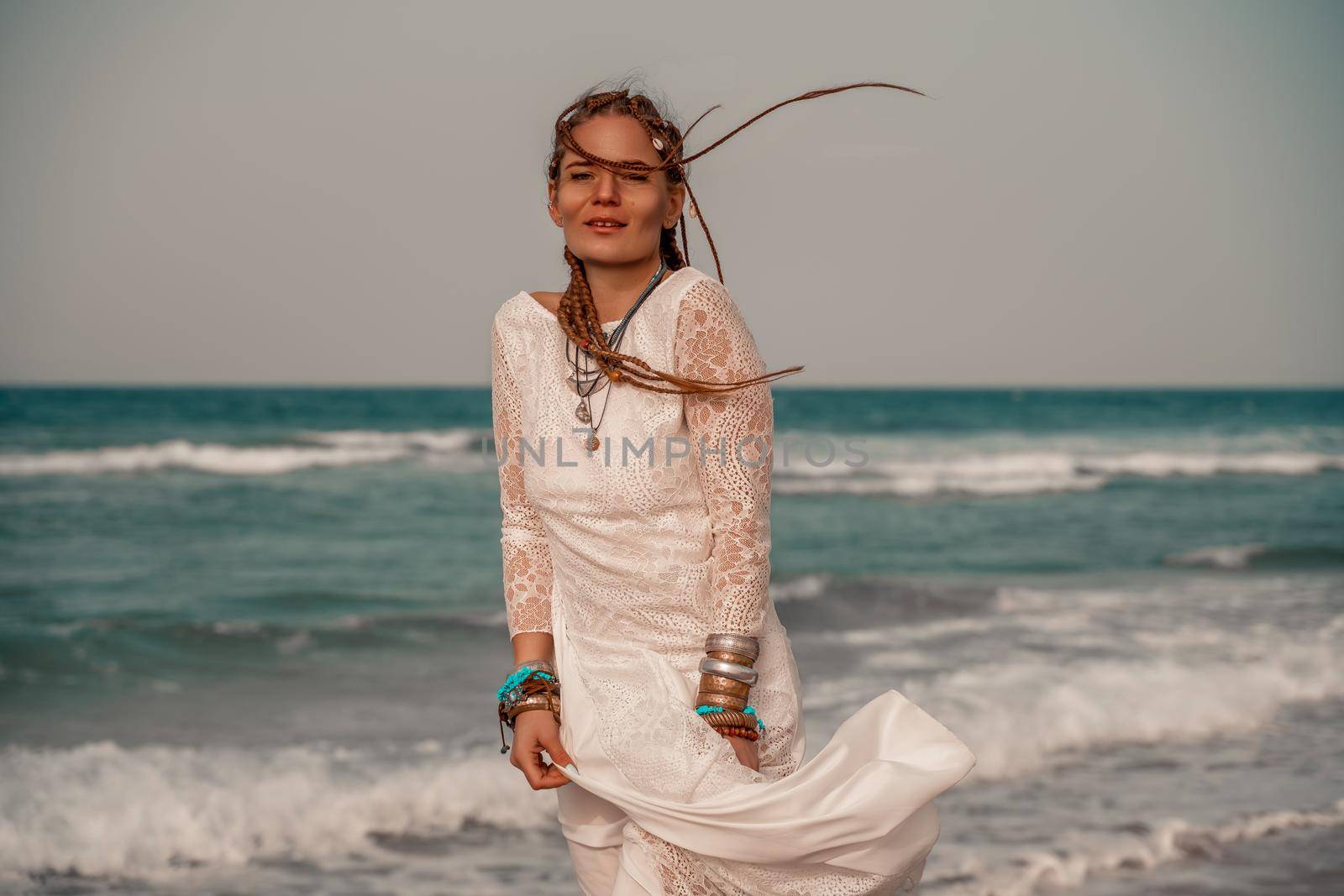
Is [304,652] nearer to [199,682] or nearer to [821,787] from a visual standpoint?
[199,682]

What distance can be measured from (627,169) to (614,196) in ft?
0.15

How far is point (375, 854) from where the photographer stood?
13.0ft

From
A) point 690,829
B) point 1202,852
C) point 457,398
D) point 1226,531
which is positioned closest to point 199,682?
point 1202,852

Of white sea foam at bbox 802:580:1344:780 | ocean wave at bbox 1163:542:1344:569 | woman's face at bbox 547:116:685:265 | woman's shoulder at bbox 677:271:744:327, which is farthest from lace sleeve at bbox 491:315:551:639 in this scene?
ocean wave at bbox 1163:542:1344:569

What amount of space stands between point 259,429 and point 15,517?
10.6 meters

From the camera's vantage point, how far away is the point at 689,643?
1.74 metres

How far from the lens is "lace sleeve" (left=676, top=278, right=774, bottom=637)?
1.67 meters

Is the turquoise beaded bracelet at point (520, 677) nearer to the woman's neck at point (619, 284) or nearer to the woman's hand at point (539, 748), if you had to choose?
the woman's hand at point (539, 748)

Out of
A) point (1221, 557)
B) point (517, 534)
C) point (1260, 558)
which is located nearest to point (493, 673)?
point (517, 534)

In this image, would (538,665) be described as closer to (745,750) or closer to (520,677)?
(520,677)

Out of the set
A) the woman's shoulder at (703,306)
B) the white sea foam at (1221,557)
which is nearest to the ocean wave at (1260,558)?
the white sea foam at (1221,557)

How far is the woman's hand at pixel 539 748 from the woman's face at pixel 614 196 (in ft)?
2.37

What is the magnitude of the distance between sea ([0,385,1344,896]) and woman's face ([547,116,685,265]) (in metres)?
2.63

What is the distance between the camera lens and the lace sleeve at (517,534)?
6.27 ft
